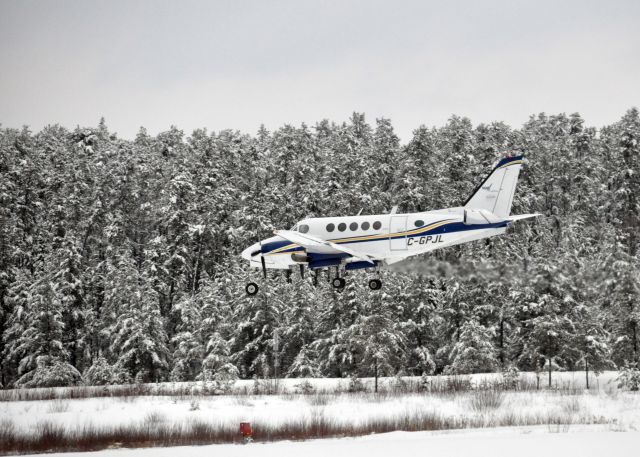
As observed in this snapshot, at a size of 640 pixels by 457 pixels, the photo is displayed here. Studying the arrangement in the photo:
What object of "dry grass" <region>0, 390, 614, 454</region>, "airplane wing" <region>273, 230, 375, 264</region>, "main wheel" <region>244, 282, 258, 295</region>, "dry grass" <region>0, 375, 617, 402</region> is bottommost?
"dry grass" <region>0, 390, 614, 454</region>

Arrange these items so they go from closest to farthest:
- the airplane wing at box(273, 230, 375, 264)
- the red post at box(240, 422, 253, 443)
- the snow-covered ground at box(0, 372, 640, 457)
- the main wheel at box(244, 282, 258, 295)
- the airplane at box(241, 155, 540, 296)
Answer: the red post at box(240, 422, 253, 443), the airplane at box(241, 155, 540, 296), the airplane wing at box(273, 230, 375, 264), the snow-covered ground at box(0, 372, 640, 457), the main wheel at box(244, 282, 258, 295)

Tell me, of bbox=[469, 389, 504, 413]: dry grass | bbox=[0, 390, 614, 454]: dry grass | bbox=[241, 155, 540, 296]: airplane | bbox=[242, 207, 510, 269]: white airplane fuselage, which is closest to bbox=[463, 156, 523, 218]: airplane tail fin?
bbox=[241, 155, 540, 296]: airplane

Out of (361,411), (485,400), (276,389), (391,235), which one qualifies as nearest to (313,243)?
(391,235)

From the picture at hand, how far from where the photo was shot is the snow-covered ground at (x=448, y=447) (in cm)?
2464

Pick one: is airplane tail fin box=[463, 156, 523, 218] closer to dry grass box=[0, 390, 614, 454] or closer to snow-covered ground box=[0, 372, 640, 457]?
snow-covered ground box=[0, 372, 640, 457]

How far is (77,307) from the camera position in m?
69.8

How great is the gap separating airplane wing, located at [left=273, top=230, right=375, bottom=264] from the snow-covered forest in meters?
4.43

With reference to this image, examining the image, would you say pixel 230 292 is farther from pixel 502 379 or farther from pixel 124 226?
pixel 502 379

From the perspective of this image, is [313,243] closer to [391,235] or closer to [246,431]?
[391,235]

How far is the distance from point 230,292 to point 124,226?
22165 mm

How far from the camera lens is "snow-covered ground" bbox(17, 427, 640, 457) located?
24641mm

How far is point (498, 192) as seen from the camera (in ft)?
108

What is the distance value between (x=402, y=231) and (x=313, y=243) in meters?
4.41

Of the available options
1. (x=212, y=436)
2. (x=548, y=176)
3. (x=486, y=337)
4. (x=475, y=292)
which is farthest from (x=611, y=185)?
(x=212, y=436)
